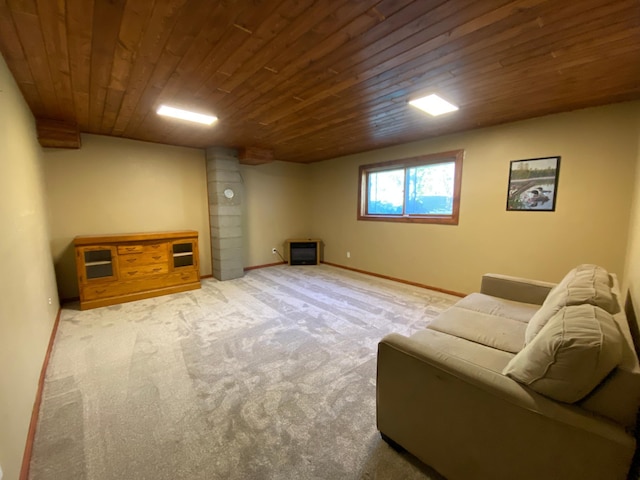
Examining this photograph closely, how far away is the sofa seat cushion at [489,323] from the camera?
5.74 ft

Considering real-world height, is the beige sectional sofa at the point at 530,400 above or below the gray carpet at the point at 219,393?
above

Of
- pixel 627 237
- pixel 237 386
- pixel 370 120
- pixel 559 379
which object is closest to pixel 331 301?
pixel 237 386

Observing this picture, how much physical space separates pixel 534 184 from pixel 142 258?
17.1 feet

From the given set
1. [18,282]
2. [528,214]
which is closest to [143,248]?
[18,282]

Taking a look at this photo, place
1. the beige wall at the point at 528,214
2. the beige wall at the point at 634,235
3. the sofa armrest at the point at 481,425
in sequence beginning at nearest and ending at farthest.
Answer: the sofa armrest at the point at 481,425 < the beige wall at the point at 634,235 < the beige wall at the point at 528,214

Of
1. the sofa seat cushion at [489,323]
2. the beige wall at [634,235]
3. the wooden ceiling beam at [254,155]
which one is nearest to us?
the sofa seat cushion at [489,323]

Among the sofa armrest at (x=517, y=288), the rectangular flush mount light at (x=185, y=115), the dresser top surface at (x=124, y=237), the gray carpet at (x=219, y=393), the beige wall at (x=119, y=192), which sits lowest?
the gray carpet at (x=219, y=393)

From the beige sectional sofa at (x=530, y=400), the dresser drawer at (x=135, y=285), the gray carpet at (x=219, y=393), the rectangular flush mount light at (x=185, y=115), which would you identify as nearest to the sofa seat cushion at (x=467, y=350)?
the beige sectional sofa at (x=530, y=400)

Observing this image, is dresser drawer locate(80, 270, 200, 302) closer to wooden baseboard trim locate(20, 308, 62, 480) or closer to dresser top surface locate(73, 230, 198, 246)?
dresser top surface locate(73, 230, 198, 246)

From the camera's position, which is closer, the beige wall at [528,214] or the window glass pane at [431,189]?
the beige wall at [528,214]

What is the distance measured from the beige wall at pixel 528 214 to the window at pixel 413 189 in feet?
0.40

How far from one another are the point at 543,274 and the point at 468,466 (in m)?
2.93

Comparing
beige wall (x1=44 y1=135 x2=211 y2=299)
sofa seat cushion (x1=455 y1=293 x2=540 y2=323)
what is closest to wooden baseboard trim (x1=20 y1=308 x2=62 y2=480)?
beige wall (x1=44 y1=135 x2=211 y2=299)

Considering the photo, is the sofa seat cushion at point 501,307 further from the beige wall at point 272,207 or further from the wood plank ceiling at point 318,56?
the beige wall at point 272,207
